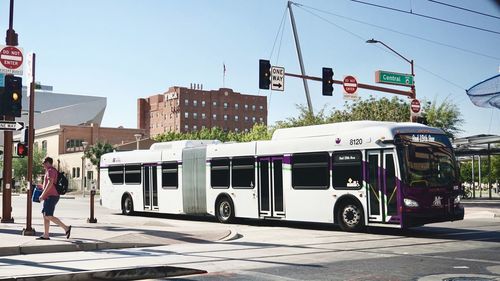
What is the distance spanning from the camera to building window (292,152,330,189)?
731 inches

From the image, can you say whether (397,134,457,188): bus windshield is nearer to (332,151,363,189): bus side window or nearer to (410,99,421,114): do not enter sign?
(332,151,363,189): bus side window

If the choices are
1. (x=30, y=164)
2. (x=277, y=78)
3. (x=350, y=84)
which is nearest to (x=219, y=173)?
(x=277, y=78)

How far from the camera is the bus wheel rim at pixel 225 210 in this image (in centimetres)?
2227

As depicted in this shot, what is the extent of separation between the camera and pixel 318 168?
61.8 feet

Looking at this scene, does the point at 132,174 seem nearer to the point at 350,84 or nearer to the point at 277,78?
the point at 277,78

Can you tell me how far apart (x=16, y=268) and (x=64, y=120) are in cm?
13950

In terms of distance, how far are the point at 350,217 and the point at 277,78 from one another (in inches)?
498

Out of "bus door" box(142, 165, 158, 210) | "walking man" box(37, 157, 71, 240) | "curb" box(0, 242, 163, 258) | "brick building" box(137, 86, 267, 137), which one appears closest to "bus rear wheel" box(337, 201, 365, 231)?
"curb" box(0, 242, 163, 258)

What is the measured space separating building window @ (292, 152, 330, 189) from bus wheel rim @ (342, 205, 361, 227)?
1119 mm

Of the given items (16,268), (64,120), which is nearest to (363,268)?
(16,268)

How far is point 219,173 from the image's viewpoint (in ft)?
74.5

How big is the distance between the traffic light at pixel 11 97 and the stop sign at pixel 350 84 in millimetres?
18336

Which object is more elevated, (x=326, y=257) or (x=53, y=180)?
(x=53, y=180)

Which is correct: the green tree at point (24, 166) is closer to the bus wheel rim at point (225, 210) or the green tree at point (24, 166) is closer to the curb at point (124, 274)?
the bus wheel rim at point (225, 210)
